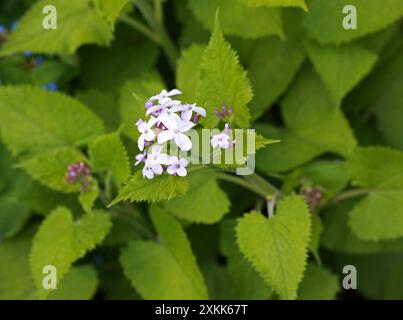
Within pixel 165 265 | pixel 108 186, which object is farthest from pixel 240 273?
pixel 108 186

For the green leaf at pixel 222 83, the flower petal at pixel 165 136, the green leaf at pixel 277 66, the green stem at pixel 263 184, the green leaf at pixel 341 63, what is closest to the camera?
A: the flower petal at pixel 165 136

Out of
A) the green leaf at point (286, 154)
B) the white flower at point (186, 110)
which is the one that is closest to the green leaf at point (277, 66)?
the green leaf at point (286, 154)

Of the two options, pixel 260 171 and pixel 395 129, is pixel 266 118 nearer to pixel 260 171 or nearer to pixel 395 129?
pixel 260 171

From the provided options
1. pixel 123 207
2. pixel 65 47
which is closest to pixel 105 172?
pixel 123 207

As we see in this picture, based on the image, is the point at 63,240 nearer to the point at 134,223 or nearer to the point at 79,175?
the point at 79,175

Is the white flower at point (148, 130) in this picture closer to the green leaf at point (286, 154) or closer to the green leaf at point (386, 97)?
the green leaf at point (286, 154)
